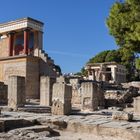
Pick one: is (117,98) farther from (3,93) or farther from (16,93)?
(16,93)

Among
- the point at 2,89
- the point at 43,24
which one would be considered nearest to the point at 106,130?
the point at 2,89

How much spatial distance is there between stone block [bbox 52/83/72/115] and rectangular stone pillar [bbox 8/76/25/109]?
368cm

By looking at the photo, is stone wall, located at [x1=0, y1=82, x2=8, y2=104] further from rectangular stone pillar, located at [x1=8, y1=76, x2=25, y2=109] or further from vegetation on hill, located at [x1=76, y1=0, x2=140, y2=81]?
vegetation on hill, located at [x1=76, y1=0, x2=140, y2=81]

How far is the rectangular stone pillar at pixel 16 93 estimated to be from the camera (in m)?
18.9

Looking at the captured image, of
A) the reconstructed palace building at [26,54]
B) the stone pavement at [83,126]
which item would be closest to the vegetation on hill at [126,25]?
the stone pavement at [83,126]

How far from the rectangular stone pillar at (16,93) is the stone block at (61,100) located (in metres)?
3.68

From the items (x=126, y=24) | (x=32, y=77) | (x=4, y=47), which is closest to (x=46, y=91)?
(x=126, y=24)

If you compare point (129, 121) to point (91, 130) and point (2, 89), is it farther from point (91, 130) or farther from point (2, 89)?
point (2, 89)

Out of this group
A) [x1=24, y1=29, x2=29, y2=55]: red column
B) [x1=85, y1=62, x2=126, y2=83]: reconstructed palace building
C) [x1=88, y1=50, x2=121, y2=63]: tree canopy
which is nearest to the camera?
[x1=24, y1=29, x2=29, y2=55]: red column

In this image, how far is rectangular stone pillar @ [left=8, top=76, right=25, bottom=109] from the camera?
18875 millimetres

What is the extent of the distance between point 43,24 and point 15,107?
17.4 meters

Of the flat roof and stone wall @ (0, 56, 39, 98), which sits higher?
the flat roof

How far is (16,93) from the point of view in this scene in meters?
19.0

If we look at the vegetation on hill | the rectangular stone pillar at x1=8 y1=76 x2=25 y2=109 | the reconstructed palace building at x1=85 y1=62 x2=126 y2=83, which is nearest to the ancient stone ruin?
the rectangular stone pillar at x1=8 y1=76 x2=25 y2=109
